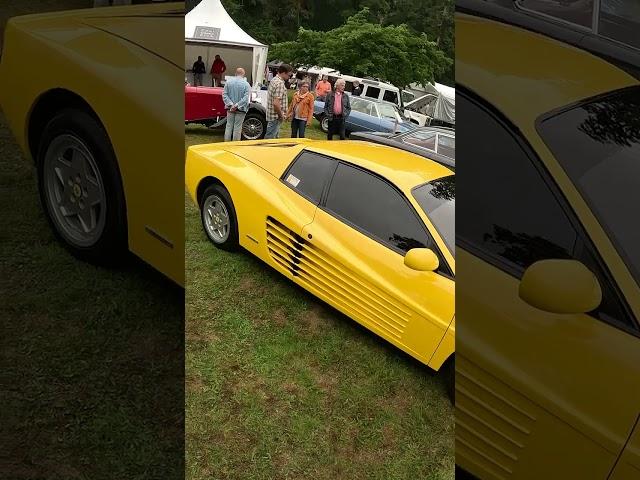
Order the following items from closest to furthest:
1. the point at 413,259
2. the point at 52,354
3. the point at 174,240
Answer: the point at 413,259 < the point at 174,240 < the point at 52,354

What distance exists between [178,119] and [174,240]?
0.93 feet

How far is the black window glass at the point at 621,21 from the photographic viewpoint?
1.08 metres

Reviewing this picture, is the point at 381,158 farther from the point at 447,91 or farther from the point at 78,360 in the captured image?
the point at 78,360

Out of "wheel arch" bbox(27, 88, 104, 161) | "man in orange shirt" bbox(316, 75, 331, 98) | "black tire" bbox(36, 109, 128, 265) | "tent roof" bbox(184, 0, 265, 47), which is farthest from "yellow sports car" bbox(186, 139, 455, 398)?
"wheel arch" bbox(27, 88, 104, 161)

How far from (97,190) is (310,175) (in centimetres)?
84

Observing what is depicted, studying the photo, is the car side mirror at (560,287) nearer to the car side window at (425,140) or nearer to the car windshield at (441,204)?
the car windshield at (441,204)

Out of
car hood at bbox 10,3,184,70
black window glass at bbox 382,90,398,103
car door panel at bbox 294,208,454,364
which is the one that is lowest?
car door panel at bbox 294,208,454,364

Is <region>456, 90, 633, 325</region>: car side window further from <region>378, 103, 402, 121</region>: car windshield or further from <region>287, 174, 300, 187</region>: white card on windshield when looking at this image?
<region>287, 174, 300, 187</region>: white card on windshield

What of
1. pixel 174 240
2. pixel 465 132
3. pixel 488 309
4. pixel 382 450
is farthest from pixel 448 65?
pixel 382 450

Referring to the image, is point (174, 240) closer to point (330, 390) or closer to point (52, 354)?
point (330, 390)

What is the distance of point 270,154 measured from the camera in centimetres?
106

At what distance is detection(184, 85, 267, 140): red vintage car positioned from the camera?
95 cm

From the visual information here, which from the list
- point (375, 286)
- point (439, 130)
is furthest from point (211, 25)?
point (375, 286)

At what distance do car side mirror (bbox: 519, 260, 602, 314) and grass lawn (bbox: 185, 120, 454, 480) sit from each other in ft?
0.87
